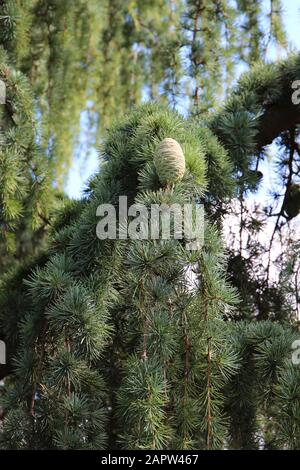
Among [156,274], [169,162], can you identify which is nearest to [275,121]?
[169,162]

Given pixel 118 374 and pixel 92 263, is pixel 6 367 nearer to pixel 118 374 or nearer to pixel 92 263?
pixel 118 374

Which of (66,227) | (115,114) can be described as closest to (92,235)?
(66,227)

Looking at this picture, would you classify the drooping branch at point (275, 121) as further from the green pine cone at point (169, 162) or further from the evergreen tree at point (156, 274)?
the green pine cone at point (169, 162)

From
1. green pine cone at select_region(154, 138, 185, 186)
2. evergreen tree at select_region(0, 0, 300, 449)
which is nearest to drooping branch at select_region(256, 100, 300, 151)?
evergreen tree at select_region(0, 0, 300, 449)

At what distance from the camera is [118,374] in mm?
1591

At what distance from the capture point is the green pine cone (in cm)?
131

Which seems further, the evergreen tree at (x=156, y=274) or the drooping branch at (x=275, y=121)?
the drooping branch at (x=275, y=121)

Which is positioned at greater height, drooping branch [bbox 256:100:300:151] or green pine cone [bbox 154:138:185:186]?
drooping branch [bbox 256:100:300:151]

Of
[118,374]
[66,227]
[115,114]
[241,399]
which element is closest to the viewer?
[241,399]

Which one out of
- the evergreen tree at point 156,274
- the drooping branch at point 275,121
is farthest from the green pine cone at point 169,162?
the drooping branch at point 275,121

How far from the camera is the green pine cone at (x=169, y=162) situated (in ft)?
4.29

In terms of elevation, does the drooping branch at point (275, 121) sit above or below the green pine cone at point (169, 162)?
above

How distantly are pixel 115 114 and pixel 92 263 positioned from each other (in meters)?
1.47

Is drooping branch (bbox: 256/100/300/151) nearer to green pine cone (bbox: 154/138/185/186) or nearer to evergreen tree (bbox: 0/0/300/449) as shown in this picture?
evergreen tree (bbox: 0/0/300/449)
